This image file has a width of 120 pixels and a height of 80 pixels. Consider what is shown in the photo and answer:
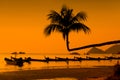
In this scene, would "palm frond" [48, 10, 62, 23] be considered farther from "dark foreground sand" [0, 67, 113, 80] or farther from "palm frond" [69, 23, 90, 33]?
"dark foreground sand" [0, 67, 113, 80]

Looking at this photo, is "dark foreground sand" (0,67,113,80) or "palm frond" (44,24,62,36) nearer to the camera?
"palm frond" (44,24,62,36)

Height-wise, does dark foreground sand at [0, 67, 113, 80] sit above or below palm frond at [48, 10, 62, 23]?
below

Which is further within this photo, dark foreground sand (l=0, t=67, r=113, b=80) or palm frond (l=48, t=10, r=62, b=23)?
dark foreground sand (l=0, t=67, r=113, b=80)

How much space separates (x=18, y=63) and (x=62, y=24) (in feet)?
237

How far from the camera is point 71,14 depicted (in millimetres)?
14367

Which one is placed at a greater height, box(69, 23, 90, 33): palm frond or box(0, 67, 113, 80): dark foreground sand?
box(69, 23, 90, 33): palm frond

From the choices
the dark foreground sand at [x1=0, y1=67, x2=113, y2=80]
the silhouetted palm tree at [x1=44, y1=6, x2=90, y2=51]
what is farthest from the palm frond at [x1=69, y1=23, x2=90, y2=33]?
the dark foreground sand at [x1=0, y1=67, x2=113, y2=80]

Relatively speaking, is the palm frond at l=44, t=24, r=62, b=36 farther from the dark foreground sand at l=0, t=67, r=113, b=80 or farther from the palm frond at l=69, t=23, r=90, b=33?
the dark foreground sand at l=0, t=67, r=113, b=80

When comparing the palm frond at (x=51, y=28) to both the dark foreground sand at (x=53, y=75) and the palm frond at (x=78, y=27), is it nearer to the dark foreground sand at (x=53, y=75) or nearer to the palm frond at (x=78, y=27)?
the palm frond at (x=78, y=27)

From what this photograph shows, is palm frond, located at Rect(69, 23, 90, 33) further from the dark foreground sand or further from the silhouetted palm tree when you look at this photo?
the dark foreground sand

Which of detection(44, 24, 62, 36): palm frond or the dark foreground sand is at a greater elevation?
detection(44, 24, 62, 36): palm frond

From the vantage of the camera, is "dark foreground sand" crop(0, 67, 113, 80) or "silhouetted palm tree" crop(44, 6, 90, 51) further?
"dark foreground sand" crop(0, 67, 113, 80)

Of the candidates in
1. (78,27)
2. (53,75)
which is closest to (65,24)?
(78,27)

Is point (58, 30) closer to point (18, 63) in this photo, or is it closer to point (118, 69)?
Answer: point (118, 69)
